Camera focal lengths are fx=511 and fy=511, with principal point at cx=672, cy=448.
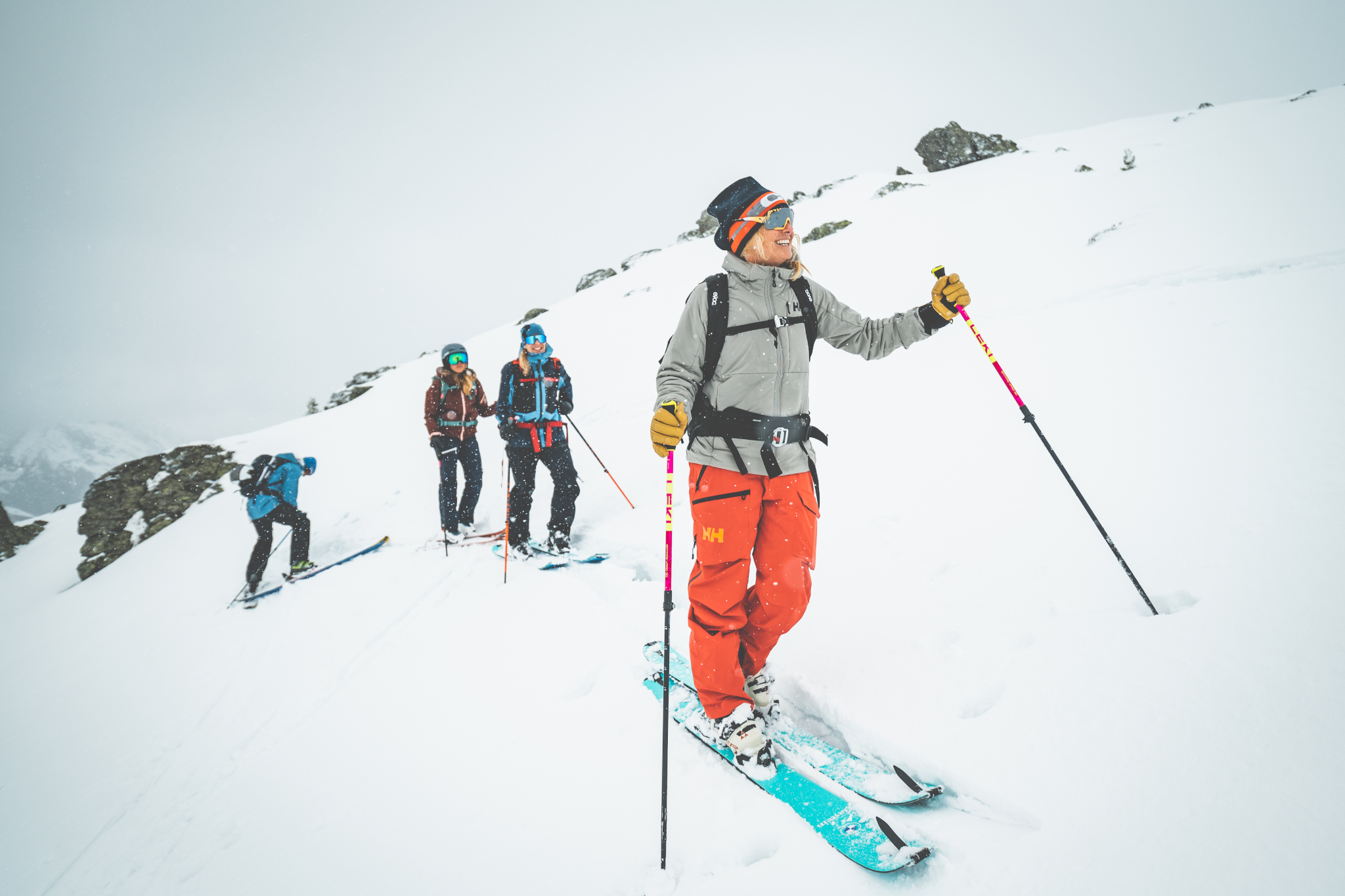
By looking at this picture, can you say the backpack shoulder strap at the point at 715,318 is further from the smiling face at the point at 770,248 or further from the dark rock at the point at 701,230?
the dark rock at the point at 701,230

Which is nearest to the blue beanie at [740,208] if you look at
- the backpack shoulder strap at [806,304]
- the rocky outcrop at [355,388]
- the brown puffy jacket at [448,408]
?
the backpack shoulder strap at [806,304]

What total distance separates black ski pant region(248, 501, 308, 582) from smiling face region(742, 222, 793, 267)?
7.33 m

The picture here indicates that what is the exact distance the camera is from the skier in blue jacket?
6.80 m

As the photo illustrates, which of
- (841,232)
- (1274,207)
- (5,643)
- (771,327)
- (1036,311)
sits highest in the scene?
(841,232)

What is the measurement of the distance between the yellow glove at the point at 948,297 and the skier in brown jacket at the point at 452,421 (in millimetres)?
5523

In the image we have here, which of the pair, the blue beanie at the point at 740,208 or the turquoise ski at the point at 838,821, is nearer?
the turquoise ski at the point at 838,821

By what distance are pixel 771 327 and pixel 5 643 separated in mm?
12403

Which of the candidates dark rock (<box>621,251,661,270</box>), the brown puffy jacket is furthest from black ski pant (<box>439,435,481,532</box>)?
dark rock (<box>621,251,661,270</box>)

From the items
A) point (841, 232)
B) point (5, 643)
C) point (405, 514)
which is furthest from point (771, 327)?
point (841, 232)

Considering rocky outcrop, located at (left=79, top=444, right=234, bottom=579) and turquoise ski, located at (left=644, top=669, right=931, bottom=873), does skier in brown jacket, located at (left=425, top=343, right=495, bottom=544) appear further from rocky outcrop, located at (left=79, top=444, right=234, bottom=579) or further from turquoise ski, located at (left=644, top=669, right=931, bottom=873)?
rocky outcrop, located at (left=79, top=444, right=234, bottom=579)

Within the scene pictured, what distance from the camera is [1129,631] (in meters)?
2.41

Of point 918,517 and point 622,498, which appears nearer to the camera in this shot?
point 918,517

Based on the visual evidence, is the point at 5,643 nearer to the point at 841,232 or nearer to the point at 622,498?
the point at 622,498

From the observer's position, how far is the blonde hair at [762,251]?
102 inches
